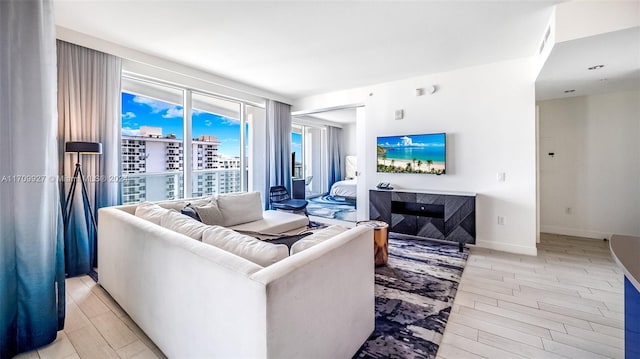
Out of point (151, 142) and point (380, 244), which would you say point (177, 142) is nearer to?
point (151, 142)

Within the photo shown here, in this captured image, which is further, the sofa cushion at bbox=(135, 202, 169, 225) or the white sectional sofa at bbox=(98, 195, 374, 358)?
the sofa cushion at bbox=(135, 202, 169, 225)

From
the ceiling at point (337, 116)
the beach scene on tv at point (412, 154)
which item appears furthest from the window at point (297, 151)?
the beach scene on tv at point (412, 154)

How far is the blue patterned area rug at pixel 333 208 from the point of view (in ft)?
19.2

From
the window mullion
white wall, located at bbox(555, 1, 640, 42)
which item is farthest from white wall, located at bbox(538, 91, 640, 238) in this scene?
the window mullion

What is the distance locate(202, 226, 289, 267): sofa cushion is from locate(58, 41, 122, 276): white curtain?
231cm

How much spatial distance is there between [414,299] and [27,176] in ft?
9.63

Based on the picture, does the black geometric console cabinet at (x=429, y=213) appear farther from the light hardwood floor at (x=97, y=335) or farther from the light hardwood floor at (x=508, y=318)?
the light hardwood floor at (x=97, y=335)

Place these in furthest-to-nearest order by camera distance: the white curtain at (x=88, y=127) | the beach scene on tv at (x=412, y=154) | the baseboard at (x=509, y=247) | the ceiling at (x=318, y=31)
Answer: the beach scene on tv at (x=412, y=154) → the baseboard at (x=509, y=247) → the white curtain at (x=88, y=127) → the ceiling at (x=318, y=31)

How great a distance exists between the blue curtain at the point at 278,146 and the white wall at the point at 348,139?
3.99 m

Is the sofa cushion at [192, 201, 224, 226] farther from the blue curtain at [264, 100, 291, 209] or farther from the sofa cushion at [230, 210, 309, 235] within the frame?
the blue curtain at [264, 100, 291, 209]

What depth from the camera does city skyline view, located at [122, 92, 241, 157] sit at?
12.1 feet

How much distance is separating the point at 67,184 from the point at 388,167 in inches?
166

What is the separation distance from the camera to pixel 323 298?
133cm

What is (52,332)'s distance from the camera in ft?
5.97
